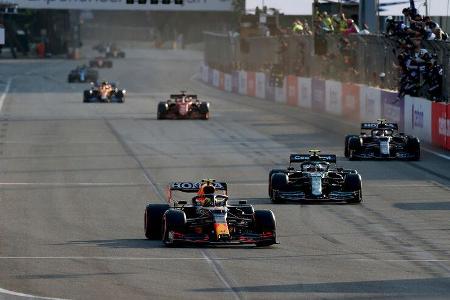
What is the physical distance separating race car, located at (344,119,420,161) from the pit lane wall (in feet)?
10.7

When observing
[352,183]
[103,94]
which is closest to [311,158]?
[352,183]

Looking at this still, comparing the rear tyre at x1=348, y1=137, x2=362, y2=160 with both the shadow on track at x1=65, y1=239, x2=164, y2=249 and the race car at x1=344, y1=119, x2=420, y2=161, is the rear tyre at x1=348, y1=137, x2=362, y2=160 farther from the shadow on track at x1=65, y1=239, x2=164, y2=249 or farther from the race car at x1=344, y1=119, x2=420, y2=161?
the shadow on track at x1=65, y1=239, x2=164, y2=249

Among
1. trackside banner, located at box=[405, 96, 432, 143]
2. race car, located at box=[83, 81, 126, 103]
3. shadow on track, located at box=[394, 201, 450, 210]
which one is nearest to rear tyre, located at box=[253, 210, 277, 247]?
shadow on track, located at box=[394, 201, 450, 210]

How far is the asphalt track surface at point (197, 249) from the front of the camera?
1563 cm

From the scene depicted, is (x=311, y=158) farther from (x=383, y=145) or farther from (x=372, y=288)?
(x=372, y=288)

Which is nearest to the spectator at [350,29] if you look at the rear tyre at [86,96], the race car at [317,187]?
the rear tyre at [86,96]

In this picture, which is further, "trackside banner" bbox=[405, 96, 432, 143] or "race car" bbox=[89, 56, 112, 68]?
"race car" bbox=[89, 56, 112, 68]

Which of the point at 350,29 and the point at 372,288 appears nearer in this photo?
the point at 372,288

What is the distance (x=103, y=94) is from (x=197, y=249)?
142 ft

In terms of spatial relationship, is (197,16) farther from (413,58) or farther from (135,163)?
(135,163)

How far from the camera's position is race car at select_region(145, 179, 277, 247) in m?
18.6

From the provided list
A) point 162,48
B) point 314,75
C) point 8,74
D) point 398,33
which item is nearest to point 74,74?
point 8,74

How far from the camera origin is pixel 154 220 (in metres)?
19.2

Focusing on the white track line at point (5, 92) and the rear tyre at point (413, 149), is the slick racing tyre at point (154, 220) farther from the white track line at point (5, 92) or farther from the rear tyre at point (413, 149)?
the white track line at point (5, 92)
